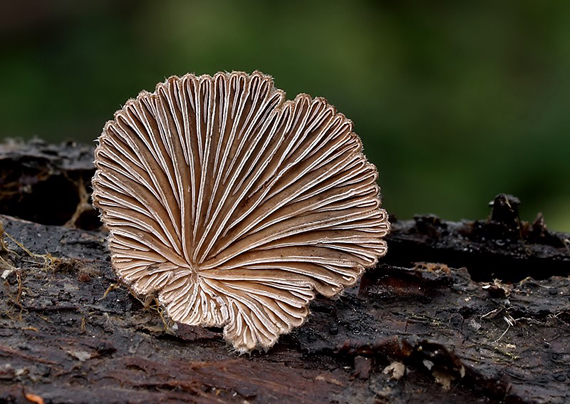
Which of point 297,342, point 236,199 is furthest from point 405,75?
point 297,342

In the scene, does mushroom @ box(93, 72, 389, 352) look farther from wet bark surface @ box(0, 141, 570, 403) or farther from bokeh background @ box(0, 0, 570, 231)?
bokeh background @ box(0, 0, 570, 231)

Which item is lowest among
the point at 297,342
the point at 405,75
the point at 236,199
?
the point at 297,342

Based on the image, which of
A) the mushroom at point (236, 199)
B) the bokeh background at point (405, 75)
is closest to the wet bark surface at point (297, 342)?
the mushroom at point (236, 199)

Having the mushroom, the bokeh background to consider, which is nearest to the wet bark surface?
the mushroom

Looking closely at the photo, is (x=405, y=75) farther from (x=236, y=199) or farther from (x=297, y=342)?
(x=297, y=342)

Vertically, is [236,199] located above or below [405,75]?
below

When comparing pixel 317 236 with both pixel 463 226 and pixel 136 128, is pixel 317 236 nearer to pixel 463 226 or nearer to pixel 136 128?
pixel 136 128
